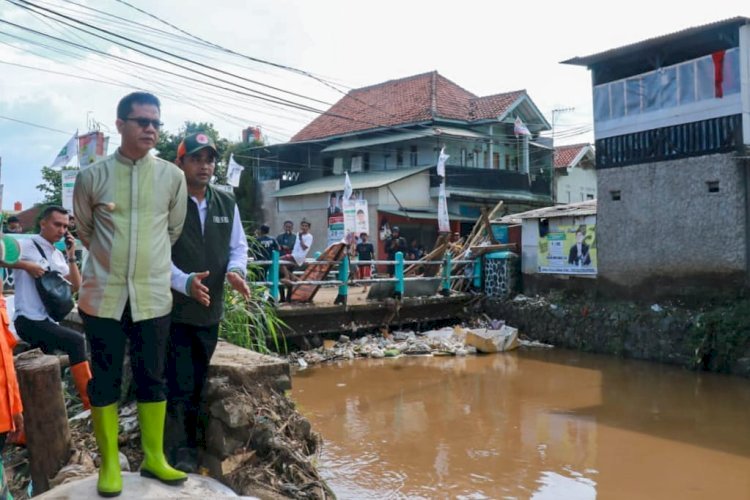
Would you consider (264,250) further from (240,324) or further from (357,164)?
(357,164)

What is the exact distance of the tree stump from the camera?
3.16m

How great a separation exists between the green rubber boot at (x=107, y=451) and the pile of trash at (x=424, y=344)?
7822 mm

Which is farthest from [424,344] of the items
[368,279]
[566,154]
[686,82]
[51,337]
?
[566,154]

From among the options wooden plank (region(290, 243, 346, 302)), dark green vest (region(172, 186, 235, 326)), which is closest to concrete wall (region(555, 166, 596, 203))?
wooden plank (region(290, 243, 346, 302))

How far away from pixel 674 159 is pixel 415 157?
500 inches

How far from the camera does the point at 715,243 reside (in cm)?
1077

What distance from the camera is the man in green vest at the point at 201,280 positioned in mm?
2986

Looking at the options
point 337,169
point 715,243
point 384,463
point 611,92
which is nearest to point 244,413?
point 384,463

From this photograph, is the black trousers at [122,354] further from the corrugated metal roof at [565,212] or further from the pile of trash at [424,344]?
the corrugated metal roof at [565,212]

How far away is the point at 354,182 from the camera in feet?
72.1

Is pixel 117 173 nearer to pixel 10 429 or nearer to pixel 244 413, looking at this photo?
pixel 10 429

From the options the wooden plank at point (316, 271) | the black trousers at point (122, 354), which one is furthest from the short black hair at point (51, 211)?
the wooden plank at point (316, 271)

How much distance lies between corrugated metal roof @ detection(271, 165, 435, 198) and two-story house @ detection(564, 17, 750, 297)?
28.1 ft

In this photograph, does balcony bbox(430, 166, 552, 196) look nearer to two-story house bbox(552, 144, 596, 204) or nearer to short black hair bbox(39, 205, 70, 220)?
two-story house bbox(552, 144, 596, 204)
